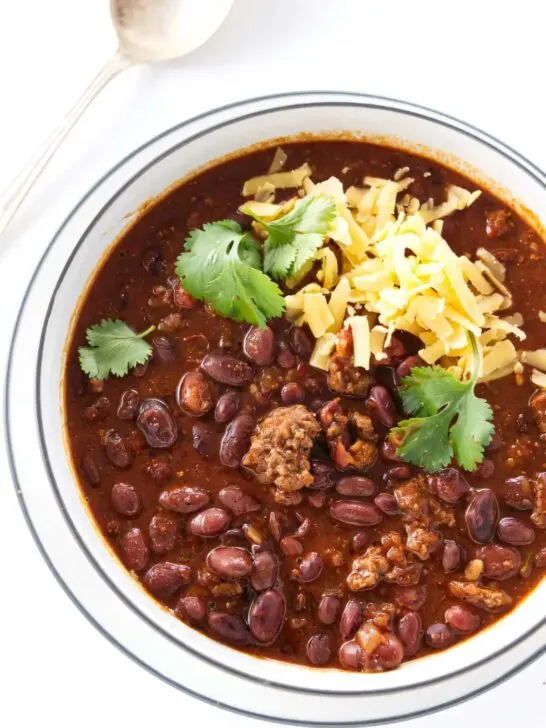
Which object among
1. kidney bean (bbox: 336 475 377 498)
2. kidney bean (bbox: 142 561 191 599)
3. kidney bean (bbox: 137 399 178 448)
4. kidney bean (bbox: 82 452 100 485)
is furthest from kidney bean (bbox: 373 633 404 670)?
kidney bean (bbox: 82 452 100 485)

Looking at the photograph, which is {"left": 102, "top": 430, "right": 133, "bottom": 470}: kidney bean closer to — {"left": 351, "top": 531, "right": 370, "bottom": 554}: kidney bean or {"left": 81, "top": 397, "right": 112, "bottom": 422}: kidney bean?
{"left": 81, "top": 397, "right": 112, "bottom": 422}: kidney bean

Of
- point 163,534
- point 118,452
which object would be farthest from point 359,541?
point 118,452

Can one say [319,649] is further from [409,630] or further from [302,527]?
[302,527]

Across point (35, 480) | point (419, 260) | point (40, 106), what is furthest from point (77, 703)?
point (40, 106)

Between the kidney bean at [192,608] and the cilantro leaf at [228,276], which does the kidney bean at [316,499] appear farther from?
the cilantro leaf at [228,276]

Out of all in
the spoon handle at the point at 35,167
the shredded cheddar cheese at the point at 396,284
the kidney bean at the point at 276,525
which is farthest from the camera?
the spoon handle at the point at 35,167

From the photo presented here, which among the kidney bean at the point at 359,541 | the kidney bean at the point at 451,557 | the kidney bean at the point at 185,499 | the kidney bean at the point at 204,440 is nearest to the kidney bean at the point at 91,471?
the kidney bean at the point at 185,499

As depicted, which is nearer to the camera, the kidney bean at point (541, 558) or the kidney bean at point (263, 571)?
the kidney bean at point (263, 571)
